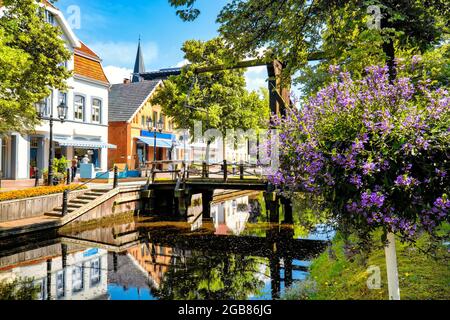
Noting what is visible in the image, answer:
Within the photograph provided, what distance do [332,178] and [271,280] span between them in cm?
575

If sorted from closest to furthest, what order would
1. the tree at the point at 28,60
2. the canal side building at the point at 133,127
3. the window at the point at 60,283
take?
the window at the point at 60,283, the tree at the point at 28,60, the canal side building at the point at 133,127

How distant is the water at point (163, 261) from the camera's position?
8234 millimetres

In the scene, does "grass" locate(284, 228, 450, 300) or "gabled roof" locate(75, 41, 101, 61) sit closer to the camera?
"grass" locate(284, 228, 450, 300)

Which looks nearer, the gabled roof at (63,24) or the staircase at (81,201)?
the staircase at (81,201)

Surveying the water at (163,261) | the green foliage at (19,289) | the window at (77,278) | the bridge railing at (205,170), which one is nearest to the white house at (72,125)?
the bridge railing at (205,170)

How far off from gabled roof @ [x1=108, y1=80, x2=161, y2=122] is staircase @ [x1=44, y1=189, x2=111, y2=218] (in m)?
15.8

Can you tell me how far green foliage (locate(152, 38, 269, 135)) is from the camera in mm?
27375

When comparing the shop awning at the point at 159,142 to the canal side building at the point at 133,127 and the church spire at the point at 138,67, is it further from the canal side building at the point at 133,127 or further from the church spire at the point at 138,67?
the church spire at the point at 138,67

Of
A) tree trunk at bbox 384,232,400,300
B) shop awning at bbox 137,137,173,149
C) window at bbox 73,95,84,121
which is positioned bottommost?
tree trunk at bbox 384,232,400,300

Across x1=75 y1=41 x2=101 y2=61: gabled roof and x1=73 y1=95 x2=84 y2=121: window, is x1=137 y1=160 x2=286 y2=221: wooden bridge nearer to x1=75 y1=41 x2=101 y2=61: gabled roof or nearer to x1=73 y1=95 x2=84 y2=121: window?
x1=73 y1=95 x2=84 y2=121: window

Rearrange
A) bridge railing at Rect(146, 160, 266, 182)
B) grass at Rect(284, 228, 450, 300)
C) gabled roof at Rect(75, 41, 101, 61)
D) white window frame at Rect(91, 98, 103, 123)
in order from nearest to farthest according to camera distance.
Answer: grass at Rect(284, 228, 450, 300)
bridge railing at Rect(146, 160, 266, 182)
gabled roof at Rect(75, 41, 101, 61)
white window frame at Rect(91, 98, 103, 123)

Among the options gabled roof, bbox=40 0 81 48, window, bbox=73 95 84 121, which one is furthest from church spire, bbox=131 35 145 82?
gabled roof, bbox=40 0 81 48

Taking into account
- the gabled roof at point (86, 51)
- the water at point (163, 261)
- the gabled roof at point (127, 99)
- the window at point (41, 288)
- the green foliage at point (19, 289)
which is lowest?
the water at point (163, 261)
